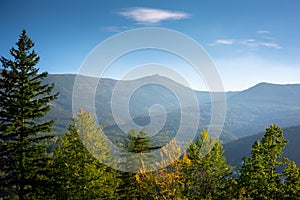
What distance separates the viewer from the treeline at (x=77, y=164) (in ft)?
77.3

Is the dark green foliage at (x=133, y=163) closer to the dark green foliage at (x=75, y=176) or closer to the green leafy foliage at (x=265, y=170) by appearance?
the dark green foliage at (x=75, y=176)

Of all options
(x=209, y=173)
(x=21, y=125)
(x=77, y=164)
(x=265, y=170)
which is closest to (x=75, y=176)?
(x=77, y=164)

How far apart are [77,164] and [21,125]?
18.3ft

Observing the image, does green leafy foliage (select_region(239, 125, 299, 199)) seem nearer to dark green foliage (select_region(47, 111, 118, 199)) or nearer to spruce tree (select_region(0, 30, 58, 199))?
dark green foliage (select_region(47, 111, 118, 199))

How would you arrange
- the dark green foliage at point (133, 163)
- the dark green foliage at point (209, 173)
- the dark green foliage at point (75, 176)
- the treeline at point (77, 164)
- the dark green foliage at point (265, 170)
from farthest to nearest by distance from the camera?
the dark green foliage at point (133, 163)
the dark green foliage at point (209, 173)
the dark green foliage at point (265, 170)
the dark green foliage at point (75, 176)
the treeline at point (77, 164)

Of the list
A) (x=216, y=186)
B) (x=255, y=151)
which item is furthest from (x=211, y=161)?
(x=255, y=151)

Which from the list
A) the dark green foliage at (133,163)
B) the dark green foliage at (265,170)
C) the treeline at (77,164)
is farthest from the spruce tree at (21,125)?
the dark green foliage at (265,170)

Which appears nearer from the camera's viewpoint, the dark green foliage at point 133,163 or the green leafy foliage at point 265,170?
the green leafy foliage at point 265,170

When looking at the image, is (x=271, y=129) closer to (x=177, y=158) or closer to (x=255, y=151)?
(x=255, y=151)

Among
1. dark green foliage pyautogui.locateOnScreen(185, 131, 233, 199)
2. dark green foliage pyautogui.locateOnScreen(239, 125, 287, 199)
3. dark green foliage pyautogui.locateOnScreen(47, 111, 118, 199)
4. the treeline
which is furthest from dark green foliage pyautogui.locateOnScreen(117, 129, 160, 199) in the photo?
dark green foliage pyautogui.locateOnScreen(239, 125, 287, 199)

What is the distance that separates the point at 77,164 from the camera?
87.0ft

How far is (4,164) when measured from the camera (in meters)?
23.8

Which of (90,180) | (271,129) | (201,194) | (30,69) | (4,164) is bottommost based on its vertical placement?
A: (201,194)

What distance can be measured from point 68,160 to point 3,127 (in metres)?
6.05
